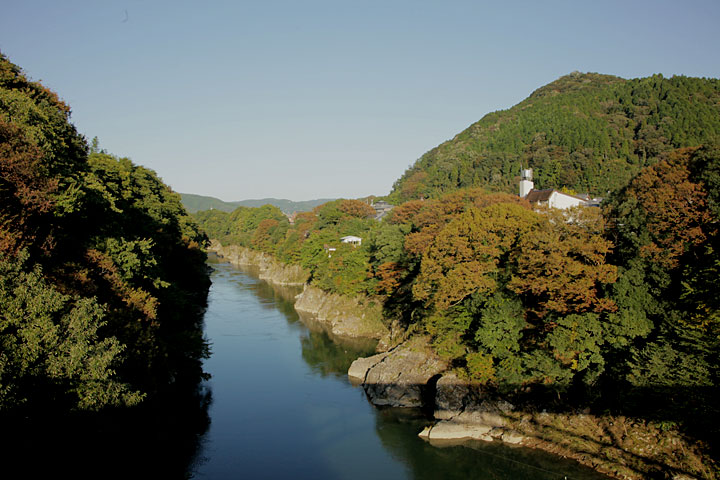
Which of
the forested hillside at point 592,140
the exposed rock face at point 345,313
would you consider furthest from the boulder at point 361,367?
the forested hillside at point 592,140

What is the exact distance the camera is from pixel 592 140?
253 ft

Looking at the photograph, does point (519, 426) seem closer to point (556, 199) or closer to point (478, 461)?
point (478, 461)

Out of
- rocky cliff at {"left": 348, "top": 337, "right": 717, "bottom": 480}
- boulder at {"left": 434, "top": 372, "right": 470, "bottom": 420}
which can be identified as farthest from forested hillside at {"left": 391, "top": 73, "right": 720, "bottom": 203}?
boulder at {"left": 434, "top": 372, "right": 470, "bottom": 420}

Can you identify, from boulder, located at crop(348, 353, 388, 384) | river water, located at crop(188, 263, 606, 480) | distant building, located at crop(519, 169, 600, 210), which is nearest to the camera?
river water, located at crop(188, 263, 606, 480)

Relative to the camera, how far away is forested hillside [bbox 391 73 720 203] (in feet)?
224

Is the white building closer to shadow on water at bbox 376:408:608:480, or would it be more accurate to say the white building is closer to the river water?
the river water

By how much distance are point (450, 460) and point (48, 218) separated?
19052mm

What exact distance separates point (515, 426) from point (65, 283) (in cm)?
1961

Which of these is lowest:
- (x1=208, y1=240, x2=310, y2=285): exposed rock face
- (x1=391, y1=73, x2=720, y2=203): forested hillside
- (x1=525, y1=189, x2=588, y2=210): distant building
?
(x1=208, y1=240, x2=310, y2=285): exposed rock face

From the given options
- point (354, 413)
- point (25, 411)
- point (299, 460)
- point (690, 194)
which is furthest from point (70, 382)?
point (690, 194)

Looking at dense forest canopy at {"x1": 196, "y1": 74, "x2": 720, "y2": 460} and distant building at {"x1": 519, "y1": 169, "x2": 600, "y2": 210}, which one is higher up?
distant building at {"x1": 519, "y1": 169, "x2": 600, "y2": 210}

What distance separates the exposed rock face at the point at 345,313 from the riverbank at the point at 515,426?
564cm

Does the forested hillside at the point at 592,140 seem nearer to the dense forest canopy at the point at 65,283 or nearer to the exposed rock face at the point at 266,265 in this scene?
the exposed rock face at the point at 266,265

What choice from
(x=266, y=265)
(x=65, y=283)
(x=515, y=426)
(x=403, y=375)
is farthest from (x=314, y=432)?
(x=266, y=265)
